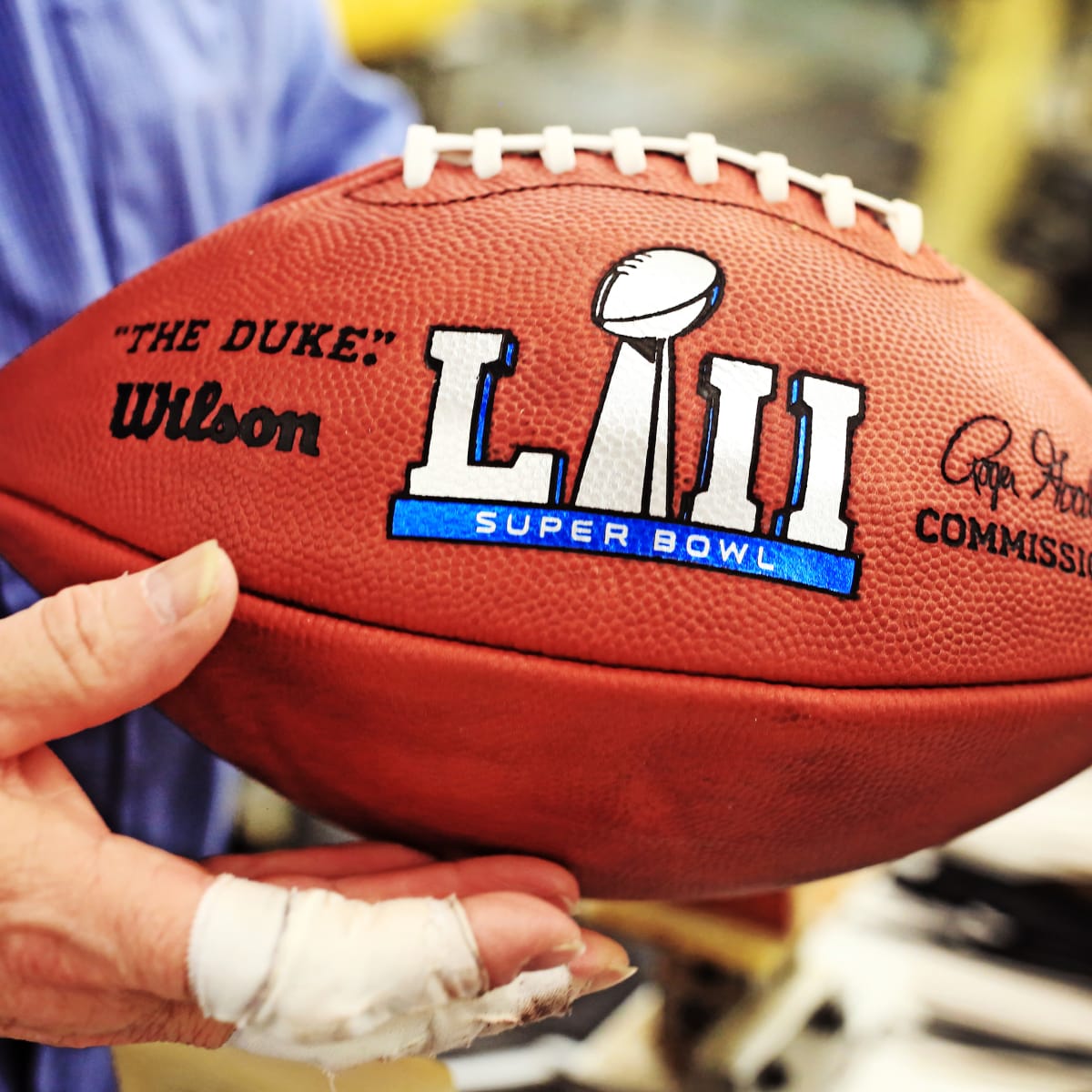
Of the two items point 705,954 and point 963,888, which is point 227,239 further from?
point 963,888

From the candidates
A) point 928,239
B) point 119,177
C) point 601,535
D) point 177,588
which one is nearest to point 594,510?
point 601,535

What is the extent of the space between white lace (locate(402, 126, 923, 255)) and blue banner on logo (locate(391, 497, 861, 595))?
0.67ft

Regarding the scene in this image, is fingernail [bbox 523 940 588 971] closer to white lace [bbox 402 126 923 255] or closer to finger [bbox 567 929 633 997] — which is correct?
finger [bbox 567 929 633 997]

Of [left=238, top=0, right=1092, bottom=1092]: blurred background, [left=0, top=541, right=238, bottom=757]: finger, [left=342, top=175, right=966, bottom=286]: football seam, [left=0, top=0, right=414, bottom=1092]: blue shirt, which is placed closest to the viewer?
[left=0, top=541, right=238, bottom=757]: finger

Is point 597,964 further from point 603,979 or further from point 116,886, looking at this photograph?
point 116,886

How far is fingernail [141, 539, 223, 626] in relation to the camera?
476mm

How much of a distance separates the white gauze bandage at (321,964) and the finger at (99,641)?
98mm

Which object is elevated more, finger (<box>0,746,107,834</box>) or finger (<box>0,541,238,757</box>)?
finger (<box>0,541,238,757</box>)

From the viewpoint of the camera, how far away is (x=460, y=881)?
54 cm

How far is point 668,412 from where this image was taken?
1.65ft

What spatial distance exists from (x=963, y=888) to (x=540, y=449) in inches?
41.7

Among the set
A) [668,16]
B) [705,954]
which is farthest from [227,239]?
[668,16]
